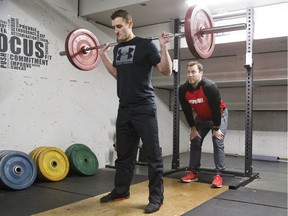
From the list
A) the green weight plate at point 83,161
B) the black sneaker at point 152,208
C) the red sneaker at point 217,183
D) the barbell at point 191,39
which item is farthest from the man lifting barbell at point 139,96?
the green weight plate at point 83,161

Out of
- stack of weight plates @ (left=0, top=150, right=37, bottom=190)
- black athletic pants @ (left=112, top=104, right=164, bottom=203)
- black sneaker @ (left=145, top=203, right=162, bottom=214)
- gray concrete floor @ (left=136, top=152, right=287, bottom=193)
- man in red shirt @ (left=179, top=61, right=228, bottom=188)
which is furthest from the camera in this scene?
gray concrete floor @ (left=136, top=152, right=287, bottom=193)

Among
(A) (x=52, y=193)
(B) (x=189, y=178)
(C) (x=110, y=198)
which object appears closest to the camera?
(C) (x=110, y=198)

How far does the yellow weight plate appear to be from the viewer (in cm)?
298

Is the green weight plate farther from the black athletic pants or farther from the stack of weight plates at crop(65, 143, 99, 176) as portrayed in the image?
the black athletic pants

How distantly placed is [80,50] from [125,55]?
0.76 m

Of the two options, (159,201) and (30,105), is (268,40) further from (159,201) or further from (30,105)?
(30,105)

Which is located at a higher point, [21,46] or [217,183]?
[21,46]

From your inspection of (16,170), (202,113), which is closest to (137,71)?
(202,113)

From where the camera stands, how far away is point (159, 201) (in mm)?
2129

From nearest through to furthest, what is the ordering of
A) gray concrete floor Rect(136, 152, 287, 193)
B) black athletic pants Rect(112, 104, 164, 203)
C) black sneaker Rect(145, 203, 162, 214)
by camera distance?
black sneaker Rect(145, 203, 162, 214), black athletic pants Rect(112, 104, 164, 203), gray concrete floor Rect(136, 152, 287, 193)

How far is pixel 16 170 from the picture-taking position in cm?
277

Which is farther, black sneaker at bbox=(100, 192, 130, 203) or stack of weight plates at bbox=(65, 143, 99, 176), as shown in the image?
stack of weight plates at bbox=(65, 143, 99, 176)

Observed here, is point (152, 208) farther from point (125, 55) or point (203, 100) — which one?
point (203, 100)

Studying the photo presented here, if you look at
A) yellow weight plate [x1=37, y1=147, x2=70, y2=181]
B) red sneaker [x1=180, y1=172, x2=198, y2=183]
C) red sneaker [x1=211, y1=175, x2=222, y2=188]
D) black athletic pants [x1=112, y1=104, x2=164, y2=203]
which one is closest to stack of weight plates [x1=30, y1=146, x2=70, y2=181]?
yellow weight plate [x1=37, y1=147, x2=70, y2=181]
